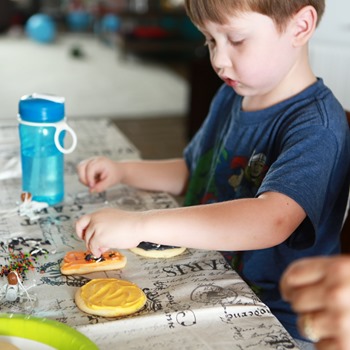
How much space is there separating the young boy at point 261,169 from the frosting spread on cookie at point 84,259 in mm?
23

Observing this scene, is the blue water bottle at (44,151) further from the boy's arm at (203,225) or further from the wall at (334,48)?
the wall at (334,48)

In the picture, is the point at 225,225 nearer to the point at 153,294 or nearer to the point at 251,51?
the point at 153,294

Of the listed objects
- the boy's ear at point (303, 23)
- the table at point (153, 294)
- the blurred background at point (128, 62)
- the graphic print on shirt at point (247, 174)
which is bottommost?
the blurred background at point (128, 62)

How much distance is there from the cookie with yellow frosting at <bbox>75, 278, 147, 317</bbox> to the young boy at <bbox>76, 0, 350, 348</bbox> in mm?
58

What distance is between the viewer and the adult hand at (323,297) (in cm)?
47

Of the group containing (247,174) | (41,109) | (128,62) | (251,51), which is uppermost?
(251,51)

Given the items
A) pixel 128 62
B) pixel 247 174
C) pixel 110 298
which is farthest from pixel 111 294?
pixel 128 62

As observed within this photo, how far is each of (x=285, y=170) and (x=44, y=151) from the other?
1.33ft

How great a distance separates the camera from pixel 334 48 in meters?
2.65

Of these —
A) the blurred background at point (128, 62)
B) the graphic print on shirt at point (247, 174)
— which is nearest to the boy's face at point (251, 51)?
the graphic print on shirt at point (247, 174)

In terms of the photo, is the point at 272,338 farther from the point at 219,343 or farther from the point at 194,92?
the point at 194,92

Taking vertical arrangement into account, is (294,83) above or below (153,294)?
above

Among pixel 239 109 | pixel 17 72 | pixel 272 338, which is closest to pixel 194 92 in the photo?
pixel 17 72

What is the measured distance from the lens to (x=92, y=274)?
2.62 ft
